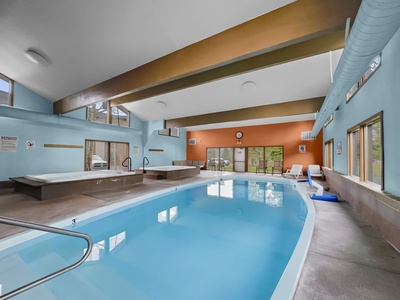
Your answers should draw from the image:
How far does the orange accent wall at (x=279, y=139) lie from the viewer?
9.61 m

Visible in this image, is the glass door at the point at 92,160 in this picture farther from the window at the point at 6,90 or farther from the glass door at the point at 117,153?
the window at the point at 6,90

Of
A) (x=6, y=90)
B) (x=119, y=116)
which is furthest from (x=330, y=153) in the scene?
(x=6, y=90)

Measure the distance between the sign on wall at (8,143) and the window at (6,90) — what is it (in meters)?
1.10

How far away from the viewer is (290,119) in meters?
9.74

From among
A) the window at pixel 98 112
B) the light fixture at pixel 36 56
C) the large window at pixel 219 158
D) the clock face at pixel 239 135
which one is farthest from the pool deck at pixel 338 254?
the large window at pixel 219 158

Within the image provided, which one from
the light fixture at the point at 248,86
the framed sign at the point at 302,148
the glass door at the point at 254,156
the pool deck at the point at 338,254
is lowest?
the pool deck at the point at 338,254

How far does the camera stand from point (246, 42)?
8.96 ft

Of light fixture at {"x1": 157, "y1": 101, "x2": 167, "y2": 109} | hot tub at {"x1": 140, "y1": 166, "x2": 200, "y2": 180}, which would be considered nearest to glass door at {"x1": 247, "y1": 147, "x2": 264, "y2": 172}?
hot tub at {"x1": 140, "y1": 166, "x2": 200, "y2": 180}

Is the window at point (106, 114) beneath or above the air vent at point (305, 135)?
above

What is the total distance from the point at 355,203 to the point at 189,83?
4.71 metres

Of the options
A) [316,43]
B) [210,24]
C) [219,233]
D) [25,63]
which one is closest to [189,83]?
[210,24]

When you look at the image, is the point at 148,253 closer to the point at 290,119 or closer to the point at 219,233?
the point at 219,233

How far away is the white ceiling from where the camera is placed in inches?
106

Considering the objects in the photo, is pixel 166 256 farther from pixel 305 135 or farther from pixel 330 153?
pixel 305 135
